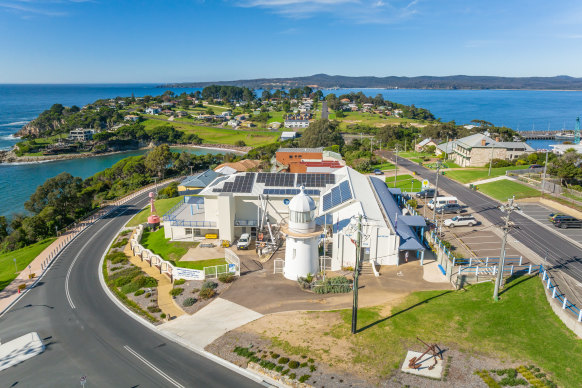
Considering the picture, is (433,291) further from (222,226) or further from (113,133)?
(113,133)

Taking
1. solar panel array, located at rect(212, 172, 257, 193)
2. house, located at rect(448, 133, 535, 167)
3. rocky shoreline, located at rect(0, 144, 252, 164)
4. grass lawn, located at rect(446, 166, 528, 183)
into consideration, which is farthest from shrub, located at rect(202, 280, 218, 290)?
rocky shoreline, located at rect(0, 144, 252, 164)

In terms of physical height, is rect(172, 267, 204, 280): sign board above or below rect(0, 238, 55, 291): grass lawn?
above

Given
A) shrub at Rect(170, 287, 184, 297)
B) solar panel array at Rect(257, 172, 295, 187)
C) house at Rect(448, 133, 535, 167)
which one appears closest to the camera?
shrub at Rect(170, 287, 184, 297)

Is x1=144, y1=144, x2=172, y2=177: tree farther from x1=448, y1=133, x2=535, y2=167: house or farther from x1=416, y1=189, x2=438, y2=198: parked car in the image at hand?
x1=448, y1=133, x2=535, y2=167: house

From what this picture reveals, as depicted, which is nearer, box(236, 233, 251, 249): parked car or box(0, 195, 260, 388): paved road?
box(0, 195, 260, 388): paved road

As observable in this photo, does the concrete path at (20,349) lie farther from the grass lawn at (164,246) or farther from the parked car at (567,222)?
the parked car at (567,222)

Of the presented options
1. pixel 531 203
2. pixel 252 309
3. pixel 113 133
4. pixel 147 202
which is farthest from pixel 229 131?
pixel 252 309

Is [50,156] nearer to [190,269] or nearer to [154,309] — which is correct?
[190,269]
